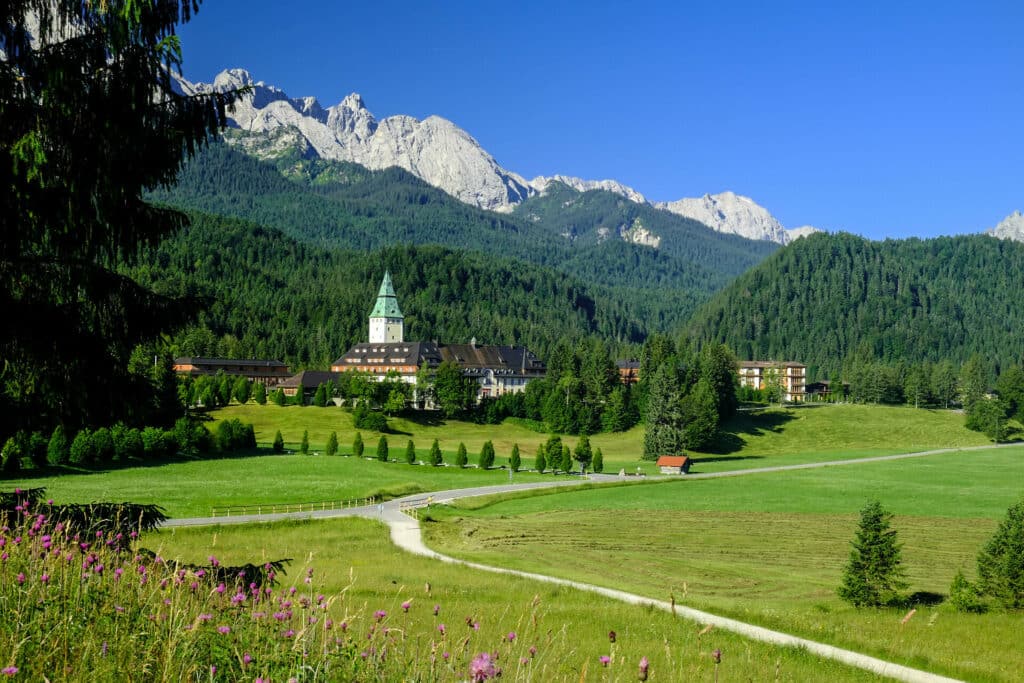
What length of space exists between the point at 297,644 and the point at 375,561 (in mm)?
30571

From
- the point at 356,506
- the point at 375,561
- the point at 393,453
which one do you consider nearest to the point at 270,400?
the point at 393,453

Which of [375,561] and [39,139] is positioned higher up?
[39,139]

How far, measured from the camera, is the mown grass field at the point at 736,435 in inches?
4365

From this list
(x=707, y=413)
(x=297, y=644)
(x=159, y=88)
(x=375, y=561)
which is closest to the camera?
(x=297, y=644)

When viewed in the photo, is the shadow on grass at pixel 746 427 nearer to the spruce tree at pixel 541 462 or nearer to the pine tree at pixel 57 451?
the spruce tree at pixel 541 462

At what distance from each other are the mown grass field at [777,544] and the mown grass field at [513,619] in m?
1.46

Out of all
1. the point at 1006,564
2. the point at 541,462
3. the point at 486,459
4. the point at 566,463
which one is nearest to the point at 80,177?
the point at 1006,564

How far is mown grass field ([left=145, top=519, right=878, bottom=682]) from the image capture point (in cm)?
791

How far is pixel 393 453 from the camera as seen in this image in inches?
4048

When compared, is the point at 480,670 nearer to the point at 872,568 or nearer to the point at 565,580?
the point at 565,580

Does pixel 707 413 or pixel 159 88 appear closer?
pixel 159 88

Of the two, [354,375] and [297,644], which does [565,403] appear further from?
[297,644]

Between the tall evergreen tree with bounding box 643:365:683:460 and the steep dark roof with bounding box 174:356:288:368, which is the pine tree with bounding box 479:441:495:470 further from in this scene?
the steep dark roof with bounding box 174:356:288:368

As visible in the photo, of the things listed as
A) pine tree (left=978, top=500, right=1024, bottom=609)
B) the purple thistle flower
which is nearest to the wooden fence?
pine tree (left=978, top=500, right=1024, bottom=609)
